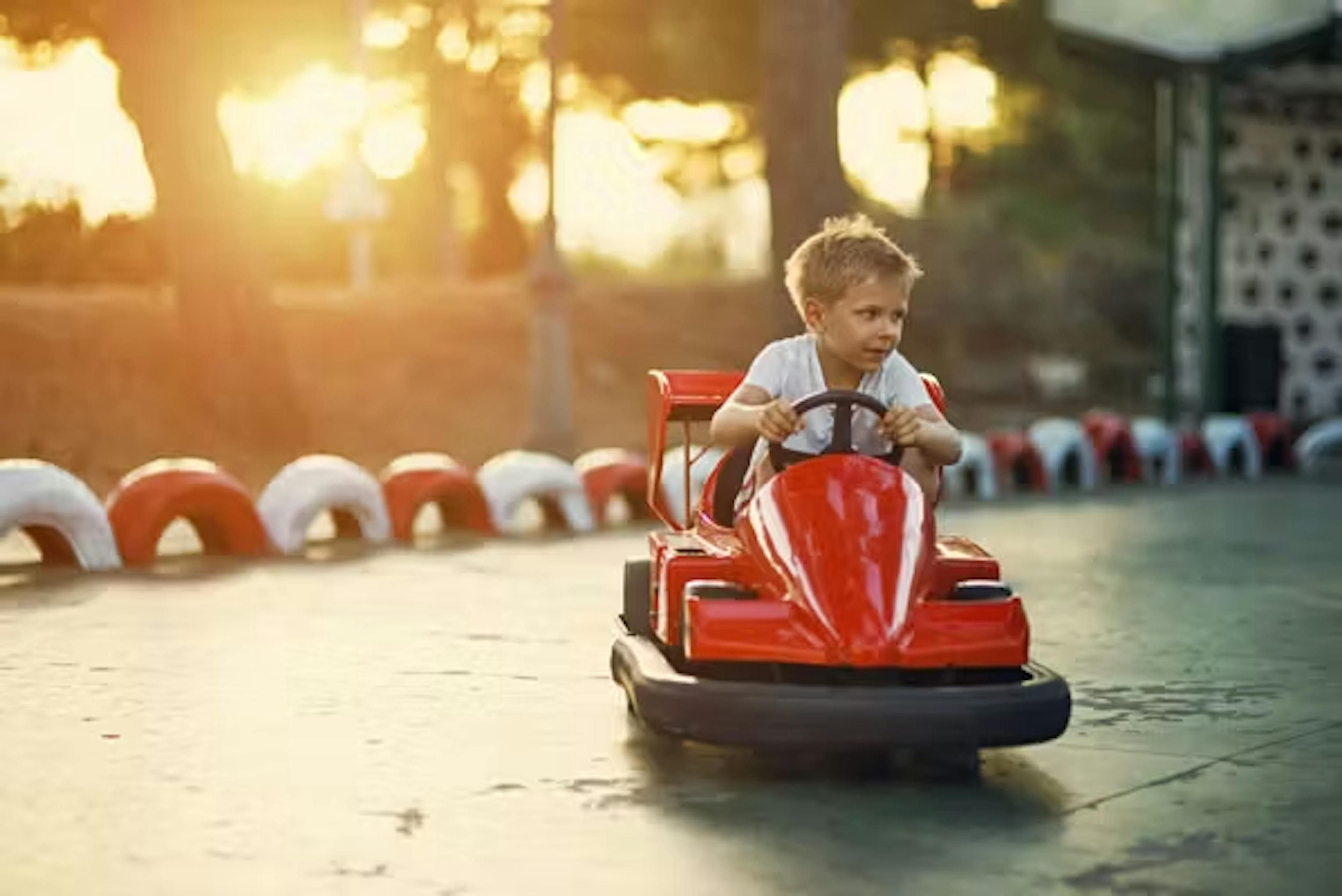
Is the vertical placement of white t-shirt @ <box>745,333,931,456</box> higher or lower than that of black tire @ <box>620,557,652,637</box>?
higher

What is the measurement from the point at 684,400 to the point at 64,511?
18.1ft

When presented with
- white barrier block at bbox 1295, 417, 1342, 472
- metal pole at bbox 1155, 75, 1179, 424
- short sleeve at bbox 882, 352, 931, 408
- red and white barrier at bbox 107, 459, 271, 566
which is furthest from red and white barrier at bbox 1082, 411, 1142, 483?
short sleeve at bbox 882, 352, 931, 408

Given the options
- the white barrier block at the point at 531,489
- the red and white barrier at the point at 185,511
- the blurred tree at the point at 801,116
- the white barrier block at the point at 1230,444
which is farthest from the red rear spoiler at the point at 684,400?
the white barrier block at the point at 1230,444

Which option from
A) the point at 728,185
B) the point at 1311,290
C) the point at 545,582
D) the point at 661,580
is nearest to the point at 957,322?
the point at 1311,290

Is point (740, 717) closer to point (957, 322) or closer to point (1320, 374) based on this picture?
point (1320, 374)

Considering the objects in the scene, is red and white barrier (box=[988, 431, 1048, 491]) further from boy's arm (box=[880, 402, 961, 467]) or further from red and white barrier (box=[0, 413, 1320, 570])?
boy's arm (box=[880, 402, 961, 467])

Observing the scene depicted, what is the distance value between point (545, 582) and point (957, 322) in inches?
914

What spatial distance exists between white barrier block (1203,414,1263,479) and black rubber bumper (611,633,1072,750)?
1672 cm

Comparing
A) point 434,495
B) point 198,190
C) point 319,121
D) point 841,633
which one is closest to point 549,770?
point 841,633

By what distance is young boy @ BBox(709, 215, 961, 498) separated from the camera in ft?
→ 23.6

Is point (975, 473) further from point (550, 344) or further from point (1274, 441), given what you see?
point (1274, 441)

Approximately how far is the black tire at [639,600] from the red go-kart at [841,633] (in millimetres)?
719

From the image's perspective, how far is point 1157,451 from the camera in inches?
870

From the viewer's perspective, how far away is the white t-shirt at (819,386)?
7352 mm
